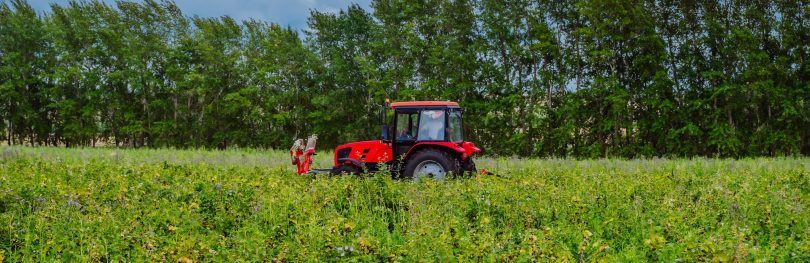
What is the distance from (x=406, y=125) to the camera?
39.7ft

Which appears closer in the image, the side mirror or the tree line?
the side mirror

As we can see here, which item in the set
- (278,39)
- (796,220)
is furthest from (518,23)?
(796,220)

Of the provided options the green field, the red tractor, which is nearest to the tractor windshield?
the red tractor

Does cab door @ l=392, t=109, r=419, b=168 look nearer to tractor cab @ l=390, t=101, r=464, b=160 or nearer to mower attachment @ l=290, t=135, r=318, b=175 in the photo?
tractor cab @ l=390, t=101, r=464, b=160

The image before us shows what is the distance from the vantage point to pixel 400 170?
37.5ft

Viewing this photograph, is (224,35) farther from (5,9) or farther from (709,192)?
(709,192)

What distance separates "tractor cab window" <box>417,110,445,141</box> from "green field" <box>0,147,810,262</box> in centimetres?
180

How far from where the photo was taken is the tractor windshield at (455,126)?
39.3 feet

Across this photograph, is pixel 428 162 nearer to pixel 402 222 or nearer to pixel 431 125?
pixel 431 125

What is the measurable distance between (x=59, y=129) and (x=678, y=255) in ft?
157

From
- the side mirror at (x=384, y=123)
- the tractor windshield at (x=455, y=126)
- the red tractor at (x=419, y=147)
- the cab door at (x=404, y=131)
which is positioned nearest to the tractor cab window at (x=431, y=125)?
the red tractor at (x=419, y=147)

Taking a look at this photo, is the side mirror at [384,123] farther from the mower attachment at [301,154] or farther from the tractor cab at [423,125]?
the mower attachment at [301,154]

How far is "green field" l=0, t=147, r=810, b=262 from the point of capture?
5254 millimetres

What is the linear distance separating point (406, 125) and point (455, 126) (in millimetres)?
970
